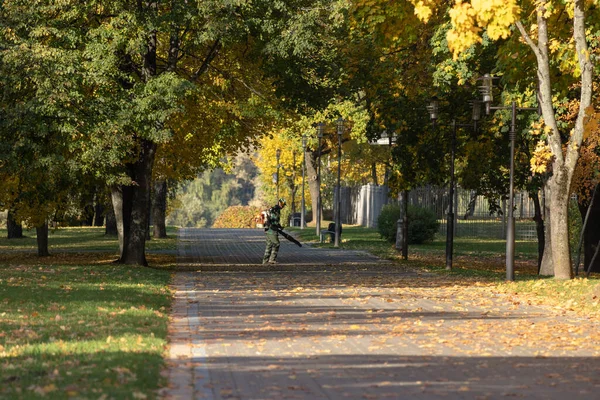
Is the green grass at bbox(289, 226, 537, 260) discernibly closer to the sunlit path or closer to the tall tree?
the sunlit path

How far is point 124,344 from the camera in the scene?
12.7 m

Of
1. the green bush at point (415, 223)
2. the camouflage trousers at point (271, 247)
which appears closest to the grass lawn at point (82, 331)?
the camouflage trousers at point (271, 247)

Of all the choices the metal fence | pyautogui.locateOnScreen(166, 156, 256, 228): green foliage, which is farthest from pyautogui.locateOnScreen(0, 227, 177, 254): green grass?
pyautogui.locateOnScreen(166, 156, 256, 228): green foliage

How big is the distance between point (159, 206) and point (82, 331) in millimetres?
Answer: 40705

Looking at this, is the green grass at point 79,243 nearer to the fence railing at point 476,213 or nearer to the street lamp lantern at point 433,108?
the fence railing at point 476,213

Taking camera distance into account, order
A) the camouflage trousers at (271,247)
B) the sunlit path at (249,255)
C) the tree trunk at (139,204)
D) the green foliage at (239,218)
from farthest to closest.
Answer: the green foliage at (239,218)
the sunlit path at (249,255)
the camouflage trousers at (271,247)
the tree trunk at (139,204)

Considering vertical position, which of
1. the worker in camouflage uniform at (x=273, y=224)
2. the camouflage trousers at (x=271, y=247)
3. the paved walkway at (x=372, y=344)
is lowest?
the paved walkway at (x=372, y=344)

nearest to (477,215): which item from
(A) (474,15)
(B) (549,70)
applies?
(B) (549,70)

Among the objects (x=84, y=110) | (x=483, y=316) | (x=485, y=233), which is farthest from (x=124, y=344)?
(x=485, y=233)

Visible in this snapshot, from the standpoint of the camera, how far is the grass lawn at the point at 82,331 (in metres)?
9.85

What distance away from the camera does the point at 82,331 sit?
45.8ft

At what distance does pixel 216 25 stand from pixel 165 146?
23.5ft

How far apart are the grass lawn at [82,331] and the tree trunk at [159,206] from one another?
2505 centimetres

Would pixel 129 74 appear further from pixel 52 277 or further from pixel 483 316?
pixel 483 316
